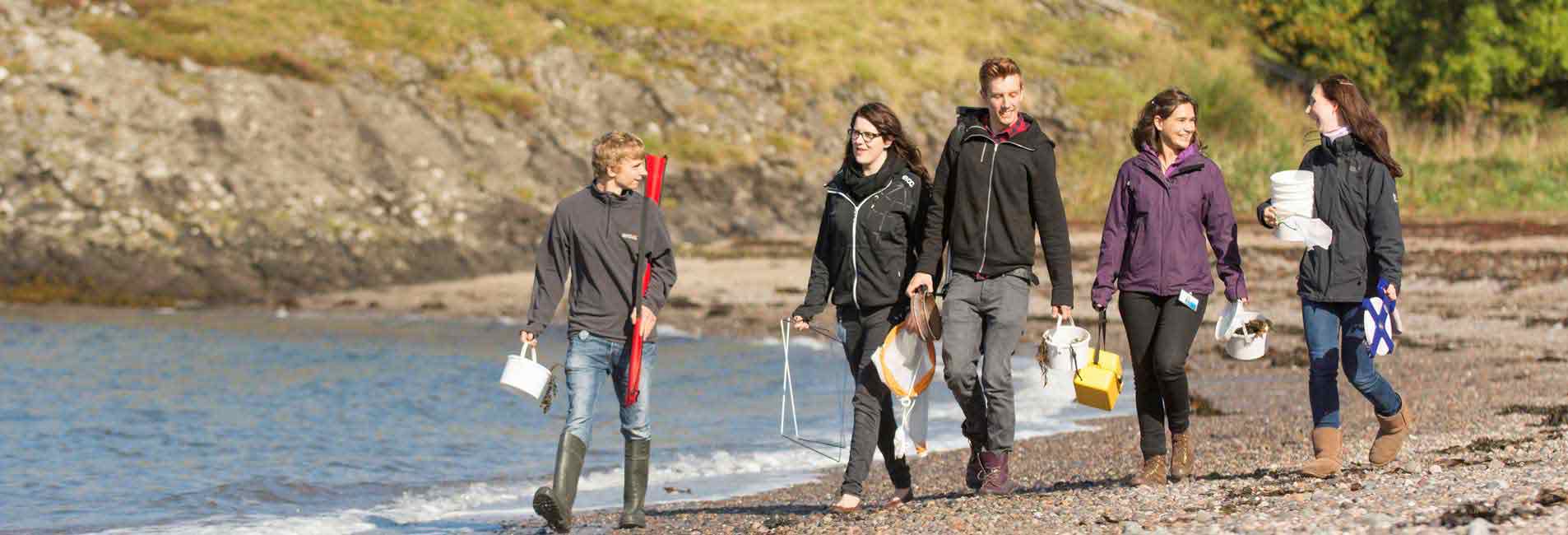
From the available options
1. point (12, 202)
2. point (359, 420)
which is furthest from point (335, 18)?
point (359, 420)

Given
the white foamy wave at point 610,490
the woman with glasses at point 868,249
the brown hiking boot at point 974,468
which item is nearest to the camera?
the woman with glasses at point 868,249

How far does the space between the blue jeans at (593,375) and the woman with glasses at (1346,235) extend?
2.87 m

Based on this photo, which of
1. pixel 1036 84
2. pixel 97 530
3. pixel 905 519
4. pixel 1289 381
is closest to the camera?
pixel 905 519

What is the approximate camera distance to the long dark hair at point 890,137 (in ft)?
24.5

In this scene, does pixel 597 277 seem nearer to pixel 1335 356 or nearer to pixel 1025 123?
pixel 1025 123

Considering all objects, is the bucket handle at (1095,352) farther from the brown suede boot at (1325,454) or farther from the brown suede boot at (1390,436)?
the brown suede boot at (1390,436)

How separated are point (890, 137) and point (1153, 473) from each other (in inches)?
76.2

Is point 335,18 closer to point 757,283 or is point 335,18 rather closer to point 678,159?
point 678,159

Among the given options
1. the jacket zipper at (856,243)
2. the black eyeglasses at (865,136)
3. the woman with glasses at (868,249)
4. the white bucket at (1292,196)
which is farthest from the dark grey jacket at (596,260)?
the white bucket at (1292,196)

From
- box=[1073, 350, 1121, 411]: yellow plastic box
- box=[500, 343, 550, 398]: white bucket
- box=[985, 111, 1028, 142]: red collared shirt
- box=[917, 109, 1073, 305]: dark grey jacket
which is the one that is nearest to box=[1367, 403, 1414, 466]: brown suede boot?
box=[1073, 350, 1121, 411]: yellow plastic box

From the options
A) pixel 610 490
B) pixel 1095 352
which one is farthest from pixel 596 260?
pixel 610 490

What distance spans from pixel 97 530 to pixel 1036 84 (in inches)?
1286

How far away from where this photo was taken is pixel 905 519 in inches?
285

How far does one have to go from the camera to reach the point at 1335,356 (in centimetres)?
756
